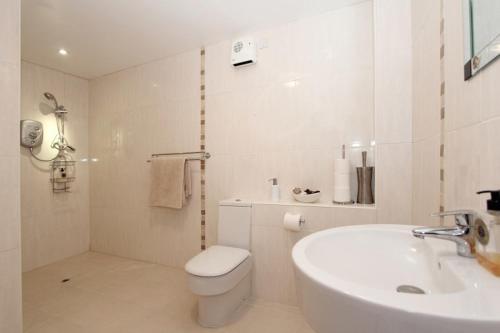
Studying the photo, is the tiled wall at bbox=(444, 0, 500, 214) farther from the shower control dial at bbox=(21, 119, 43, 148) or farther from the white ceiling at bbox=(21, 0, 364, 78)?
the shower control dial at bbox=(21, 119, 43, 148)

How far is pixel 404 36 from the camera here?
143 cm

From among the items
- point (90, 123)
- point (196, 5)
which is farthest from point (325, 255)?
point (90, 123)

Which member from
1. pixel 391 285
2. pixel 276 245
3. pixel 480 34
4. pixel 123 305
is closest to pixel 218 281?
pixel 276 245

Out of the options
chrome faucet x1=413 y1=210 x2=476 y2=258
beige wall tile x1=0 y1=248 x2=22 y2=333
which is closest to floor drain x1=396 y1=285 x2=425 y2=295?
chrome faucet x1=413 y1=210 x2=476 y2=258

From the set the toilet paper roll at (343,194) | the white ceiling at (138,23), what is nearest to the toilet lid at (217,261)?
the toilet paper roll at (343,194)

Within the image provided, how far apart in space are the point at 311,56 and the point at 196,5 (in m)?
0.91

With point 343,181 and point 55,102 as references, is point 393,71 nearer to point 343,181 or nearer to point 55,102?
point 343,181

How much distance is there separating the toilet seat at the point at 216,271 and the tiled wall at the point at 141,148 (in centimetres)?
69

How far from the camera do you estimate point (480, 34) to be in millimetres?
715

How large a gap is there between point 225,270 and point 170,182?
44.0 inches

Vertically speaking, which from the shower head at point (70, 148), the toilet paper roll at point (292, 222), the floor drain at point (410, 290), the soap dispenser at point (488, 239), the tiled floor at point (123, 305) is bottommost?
the tiled floor at point (123, 305)

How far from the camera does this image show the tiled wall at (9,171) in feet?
3.86

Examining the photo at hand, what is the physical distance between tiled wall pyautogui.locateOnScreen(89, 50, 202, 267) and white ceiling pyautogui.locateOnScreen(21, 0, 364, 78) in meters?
0.27

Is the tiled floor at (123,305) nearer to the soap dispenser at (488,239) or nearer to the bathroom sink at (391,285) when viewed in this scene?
the bathroom sink at (391,285)
